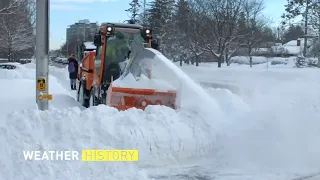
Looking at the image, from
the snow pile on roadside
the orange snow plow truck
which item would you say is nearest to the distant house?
the orange snow plow truck

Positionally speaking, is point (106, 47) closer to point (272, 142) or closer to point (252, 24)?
point (272, 142)

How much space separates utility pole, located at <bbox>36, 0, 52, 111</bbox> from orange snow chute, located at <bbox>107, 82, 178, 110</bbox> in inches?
65.0

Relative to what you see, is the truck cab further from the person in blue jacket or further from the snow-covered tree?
the snow-covered tree

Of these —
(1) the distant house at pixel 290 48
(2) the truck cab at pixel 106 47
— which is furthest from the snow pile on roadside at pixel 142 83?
(1) the distant house at pixel 290 48

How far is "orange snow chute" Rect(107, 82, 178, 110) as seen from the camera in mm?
9766

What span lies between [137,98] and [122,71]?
52.9 inches

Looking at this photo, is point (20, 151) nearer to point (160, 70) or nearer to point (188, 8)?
point (160, 70)

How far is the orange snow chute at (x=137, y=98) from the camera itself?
9.77 meters

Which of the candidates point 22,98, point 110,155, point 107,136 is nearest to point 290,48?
point 22,98

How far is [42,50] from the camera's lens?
8508 millimetres

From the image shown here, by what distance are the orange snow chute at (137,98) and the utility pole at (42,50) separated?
165 cm

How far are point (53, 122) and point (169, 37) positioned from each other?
Answer: 4104 cm

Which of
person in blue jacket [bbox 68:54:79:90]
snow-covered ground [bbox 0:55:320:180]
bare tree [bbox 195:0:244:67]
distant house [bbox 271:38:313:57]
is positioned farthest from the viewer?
distant house [bbox 271:38:313:57]

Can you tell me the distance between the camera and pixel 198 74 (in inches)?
1321
